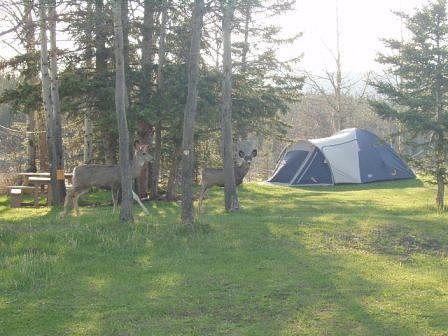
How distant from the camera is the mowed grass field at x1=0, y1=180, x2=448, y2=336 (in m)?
5.32

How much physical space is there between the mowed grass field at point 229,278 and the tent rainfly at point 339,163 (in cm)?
1282

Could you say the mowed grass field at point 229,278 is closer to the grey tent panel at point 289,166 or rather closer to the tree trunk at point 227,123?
the tree trunk at point 227,123

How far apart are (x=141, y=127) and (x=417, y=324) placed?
12610mm

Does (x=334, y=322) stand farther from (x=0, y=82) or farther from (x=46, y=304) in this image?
(x=0, y=82)

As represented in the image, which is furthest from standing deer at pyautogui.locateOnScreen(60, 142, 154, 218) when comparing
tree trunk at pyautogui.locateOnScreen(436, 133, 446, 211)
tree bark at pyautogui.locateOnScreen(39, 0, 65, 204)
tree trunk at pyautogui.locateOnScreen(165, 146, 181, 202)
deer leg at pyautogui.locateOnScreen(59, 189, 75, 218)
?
tree trunk at pyautogui.locateOnScreen(436, 133, 446, 211)

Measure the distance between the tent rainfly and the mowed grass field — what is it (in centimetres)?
1282

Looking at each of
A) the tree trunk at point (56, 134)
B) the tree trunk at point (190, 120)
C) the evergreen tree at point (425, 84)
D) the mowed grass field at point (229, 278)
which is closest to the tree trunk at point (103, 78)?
the tree trunk at point (56, 134)

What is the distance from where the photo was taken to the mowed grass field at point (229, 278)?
5324 millimetres

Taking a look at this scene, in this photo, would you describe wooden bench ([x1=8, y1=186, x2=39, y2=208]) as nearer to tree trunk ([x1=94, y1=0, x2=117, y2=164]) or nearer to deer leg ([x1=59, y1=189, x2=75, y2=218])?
tree trunk ([x1=94, y1=0, x2=117, y2=164])

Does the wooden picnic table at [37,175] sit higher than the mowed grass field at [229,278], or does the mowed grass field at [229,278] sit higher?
the wooden picnic table at [37,175]

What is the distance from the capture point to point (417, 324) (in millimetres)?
5336

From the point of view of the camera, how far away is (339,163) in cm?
Result: 2398

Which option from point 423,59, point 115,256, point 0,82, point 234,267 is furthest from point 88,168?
point 0,82

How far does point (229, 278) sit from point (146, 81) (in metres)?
10.8
